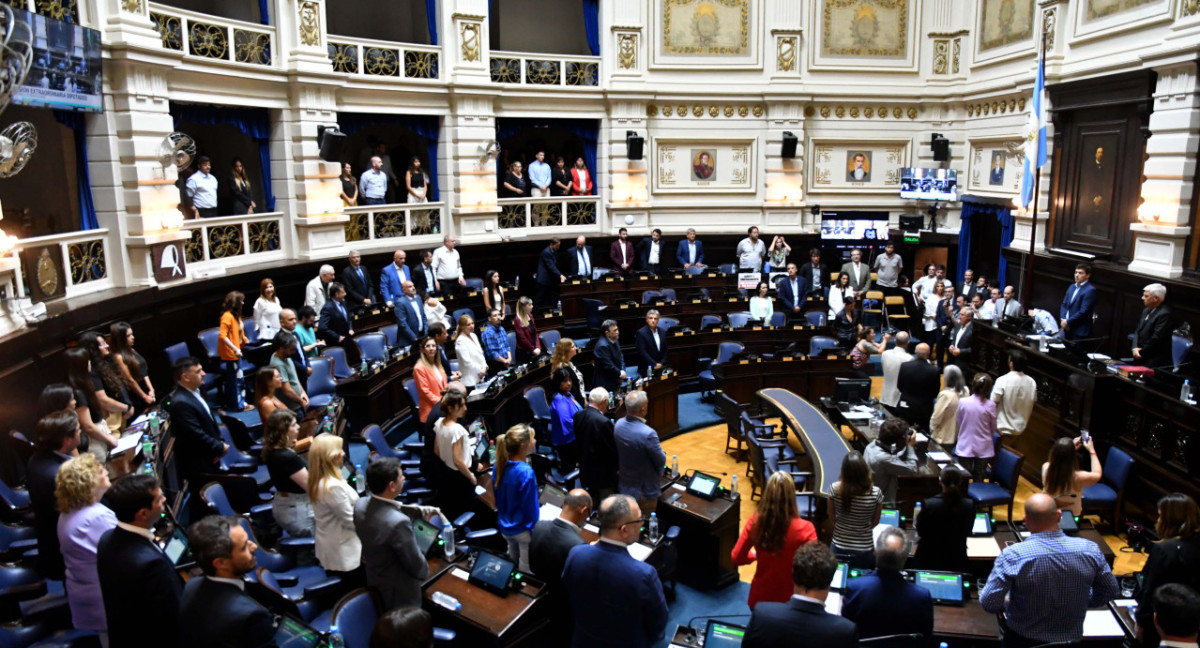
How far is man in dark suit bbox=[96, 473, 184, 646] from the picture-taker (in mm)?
3664

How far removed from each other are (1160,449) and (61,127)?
45.6ft

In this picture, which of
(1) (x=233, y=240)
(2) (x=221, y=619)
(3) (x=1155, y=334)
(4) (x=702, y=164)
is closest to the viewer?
(2) (x=221, y=619)

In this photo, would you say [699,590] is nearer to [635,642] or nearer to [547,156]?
[635,642]

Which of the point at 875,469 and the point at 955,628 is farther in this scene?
the point at 875,469

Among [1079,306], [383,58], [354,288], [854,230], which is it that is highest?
[383,58]

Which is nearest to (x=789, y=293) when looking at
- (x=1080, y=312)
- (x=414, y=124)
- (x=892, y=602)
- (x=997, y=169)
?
(x=1080, y=312)

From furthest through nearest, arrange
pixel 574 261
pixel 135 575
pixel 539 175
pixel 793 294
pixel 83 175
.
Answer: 1. pixel 539 175
2. pixel 574 261
3. pixel 793 294
4. pixel 83 175
5. pixel 135 575

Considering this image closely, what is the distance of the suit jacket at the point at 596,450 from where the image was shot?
21.4 ft

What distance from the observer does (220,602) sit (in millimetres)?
3395

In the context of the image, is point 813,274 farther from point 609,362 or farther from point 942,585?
point 942,585

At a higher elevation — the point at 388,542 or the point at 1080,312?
the point at 1080,312

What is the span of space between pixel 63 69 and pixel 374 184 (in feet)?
19.5

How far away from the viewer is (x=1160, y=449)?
7734 mm

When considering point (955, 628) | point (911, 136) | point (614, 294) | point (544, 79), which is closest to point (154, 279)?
point (614, 294)
